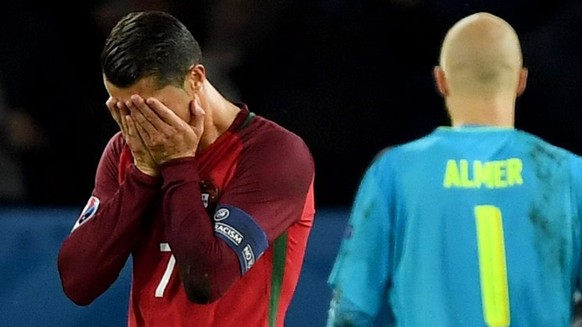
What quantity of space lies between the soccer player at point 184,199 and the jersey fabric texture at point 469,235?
0.25m

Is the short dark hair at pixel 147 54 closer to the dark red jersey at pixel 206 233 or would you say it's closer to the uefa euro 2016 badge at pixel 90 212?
the dark red jersey at pixel 206 233

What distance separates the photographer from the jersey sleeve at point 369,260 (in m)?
2.96

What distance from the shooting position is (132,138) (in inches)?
122

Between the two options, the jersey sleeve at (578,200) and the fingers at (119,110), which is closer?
the jersey sleeve at (578,200)

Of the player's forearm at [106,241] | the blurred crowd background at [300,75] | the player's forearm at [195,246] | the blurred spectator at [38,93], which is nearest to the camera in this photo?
the player's forearm at [195,246]

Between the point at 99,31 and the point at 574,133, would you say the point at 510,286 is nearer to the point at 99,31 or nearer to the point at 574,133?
the point at 574,133

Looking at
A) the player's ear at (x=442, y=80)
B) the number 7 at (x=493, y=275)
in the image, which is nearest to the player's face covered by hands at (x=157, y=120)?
the player's ear at (x=442, y=80)

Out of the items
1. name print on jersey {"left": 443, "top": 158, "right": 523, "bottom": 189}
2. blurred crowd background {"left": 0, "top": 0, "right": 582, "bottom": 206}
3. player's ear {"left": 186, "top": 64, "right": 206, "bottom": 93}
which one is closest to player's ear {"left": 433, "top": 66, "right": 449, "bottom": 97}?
name print on jersey {"left": 443, "top": 158, "right": 523, "bottom": 189}

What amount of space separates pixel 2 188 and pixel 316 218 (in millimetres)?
1305

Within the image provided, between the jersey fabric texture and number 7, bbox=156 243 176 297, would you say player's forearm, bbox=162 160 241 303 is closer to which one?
number 7, bbox=156 243 176 297

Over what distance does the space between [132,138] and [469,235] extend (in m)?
0.74

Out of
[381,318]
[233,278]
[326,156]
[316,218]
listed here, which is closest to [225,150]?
[233,278]

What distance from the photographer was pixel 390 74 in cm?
527

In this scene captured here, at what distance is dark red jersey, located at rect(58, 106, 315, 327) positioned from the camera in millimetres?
3029
